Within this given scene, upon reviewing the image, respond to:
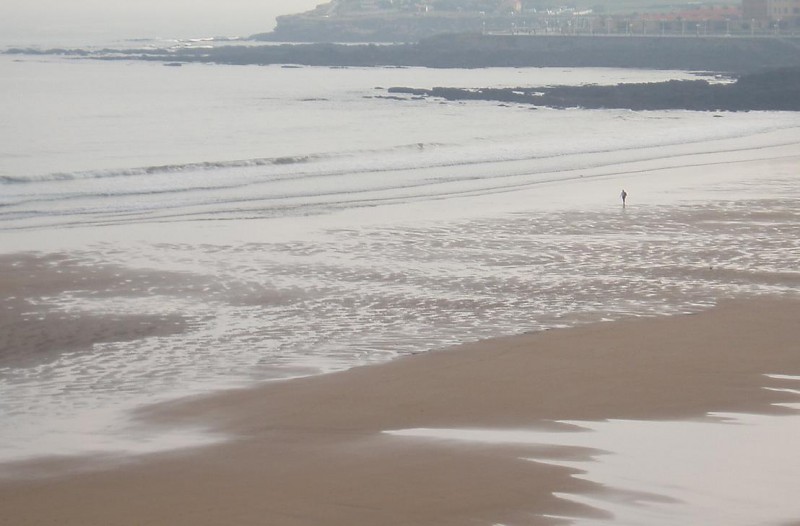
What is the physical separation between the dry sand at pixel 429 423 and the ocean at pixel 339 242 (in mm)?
410

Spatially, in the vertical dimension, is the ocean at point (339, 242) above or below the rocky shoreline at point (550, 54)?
below

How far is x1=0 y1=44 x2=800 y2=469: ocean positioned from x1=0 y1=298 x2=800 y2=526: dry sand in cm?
41

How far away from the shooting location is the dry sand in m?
5.41

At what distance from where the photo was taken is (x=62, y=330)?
9.22 meters

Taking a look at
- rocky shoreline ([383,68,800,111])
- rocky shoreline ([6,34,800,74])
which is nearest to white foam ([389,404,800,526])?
rocky shoreline ([383,68,800,111])

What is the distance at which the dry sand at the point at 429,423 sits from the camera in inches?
213

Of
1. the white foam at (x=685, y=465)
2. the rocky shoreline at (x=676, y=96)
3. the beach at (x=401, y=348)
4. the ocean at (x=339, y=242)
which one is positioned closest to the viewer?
the white foam at (x=685, y=465)

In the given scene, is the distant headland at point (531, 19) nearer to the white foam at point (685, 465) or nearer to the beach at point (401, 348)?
the beach at point (401, 348)

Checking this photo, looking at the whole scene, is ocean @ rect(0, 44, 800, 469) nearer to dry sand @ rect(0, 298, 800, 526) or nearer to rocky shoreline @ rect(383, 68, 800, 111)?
dry sand @ rect(0, 298, 800, 526)

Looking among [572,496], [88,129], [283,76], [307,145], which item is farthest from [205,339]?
[283,76]

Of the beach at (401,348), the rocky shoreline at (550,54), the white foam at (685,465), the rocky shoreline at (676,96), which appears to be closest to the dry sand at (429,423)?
the beach at (401,348)

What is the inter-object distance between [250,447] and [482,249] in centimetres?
651

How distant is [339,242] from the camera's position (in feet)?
43.2

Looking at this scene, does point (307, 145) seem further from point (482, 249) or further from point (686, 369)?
point (686, 369)
